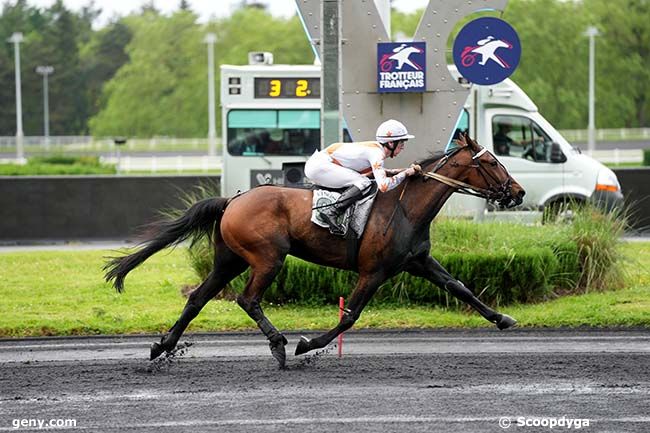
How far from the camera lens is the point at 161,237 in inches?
406

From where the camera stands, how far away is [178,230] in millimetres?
10281

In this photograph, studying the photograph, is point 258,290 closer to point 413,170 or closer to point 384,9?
point 413,170

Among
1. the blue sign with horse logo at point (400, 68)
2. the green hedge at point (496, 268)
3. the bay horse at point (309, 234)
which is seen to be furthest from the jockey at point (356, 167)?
the blue sign with horse logo at point (400, 68)

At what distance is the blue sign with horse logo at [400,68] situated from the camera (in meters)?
13.9

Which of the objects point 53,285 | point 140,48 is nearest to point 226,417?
point 53,285

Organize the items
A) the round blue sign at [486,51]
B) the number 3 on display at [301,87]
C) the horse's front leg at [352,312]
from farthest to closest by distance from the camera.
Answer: the number 3 on display at [301,87]
the round blue sign at [486,51]
the horse's front leg at [352,312]

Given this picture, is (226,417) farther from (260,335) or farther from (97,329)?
(97,329)

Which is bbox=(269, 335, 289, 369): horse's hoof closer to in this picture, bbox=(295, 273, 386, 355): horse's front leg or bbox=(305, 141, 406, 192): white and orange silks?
bbox=(295, 273, 386, 355): horse's front leg

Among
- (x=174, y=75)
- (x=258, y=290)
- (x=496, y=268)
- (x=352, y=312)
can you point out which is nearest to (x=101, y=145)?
(x=174, y=75)

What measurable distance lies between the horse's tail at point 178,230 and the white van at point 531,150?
1111cm

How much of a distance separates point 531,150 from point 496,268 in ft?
28.0

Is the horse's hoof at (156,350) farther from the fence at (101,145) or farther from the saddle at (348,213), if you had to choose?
the fence at (101,145)

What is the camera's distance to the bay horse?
977 centimetres

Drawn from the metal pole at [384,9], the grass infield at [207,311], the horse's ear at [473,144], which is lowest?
the grass infield at [207,311]
